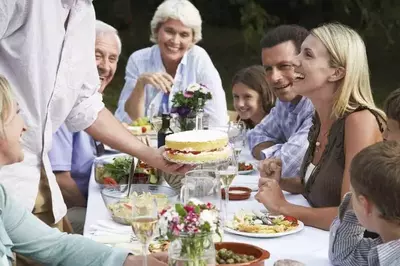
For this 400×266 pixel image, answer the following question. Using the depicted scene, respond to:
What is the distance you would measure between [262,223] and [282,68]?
1.69 meters

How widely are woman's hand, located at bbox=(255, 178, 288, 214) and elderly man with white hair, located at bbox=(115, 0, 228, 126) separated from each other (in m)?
2.61

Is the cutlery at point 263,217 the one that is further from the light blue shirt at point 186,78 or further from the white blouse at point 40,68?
the light blue shirt at point 186,78

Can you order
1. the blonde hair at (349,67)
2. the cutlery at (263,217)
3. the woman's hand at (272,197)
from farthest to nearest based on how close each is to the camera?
the blonde hair at (349,67) < the woman's hand at (272,197) < the cutlery at (263,217)

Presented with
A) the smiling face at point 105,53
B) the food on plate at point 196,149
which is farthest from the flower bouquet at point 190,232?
the smiling face at point 105,53

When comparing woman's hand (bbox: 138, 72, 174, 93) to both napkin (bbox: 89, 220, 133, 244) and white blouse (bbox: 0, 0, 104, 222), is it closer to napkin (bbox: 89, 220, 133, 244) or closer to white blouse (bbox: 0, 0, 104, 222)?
white blouse (bbox: 0, 0, 104, 222)

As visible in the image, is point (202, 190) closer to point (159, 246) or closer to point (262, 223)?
point (159, 246)

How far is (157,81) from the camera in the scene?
18.5ft

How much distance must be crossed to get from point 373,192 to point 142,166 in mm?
1511

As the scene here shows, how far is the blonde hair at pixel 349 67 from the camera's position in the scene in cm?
313

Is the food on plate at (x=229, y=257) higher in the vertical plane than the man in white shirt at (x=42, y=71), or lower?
lower

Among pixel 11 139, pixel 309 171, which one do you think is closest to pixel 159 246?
pixel 11 139

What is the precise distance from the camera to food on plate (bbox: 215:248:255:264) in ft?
7.39

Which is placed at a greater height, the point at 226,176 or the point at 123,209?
the point at 226,176

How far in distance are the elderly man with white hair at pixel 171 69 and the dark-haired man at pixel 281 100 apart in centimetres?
115
